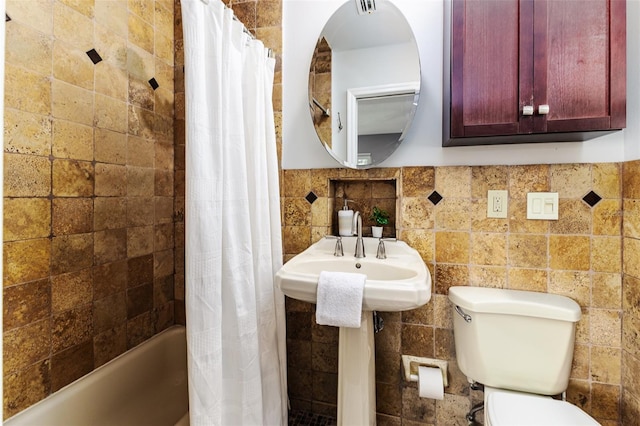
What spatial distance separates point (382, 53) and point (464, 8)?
1.30ft

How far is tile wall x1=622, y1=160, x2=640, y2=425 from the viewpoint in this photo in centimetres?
128

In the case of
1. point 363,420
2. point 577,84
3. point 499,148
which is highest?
point 577,84

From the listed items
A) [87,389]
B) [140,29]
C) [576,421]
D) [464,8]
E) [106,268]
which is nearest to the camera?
[576,421]

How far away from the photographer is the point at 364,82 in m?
1.60

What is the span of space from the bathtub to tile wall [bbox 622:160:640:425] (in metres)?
1.75

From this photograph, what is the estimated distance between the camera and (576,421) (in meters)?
1.15

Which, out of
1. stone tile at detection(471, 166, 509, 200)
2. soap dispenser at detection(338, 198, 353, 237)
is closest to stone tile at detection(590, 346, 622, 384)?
stone tile at detection(471, 166, 509, 200)

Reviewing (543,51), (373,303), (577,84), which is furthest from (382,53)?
(373,303)

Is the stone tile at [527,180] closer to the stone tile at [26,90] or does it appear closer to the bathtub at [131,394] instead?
the bathtub at [131,394]

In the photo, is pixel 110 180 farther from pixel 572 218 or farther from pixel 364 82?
pixel 572 218

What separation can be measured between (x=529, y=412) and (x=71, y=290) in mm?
1793

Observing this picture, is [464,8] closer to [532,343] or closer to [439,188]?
[439,188]

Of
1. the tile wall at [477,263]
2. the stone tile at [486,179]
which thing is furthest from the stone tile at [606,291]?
the stone tile at [486,179]

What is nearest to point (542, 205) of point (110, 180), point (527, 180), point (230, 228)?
point (527, 180)
